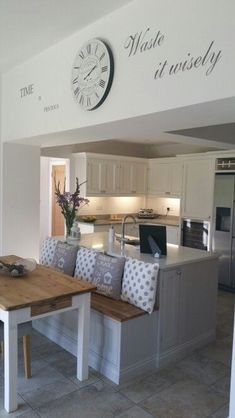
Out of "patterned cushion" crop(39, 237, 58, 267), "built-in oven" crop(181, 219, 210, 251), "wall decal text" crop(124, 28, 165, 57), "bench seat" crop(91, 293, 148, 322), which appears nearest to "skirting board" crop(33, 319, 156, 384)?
"bench seat" crop(91, 293, 148, 322)

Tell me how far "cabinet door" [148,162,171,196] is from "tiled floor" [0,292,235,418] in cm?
402

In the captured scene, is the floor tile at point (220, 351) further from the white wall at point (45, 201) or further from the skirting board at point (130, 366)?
the white wall at point (45, 201)

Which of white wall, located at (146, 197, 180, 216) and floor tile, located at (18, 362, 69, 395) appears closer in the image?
floor tile, located at (18, 362, 69, 395)

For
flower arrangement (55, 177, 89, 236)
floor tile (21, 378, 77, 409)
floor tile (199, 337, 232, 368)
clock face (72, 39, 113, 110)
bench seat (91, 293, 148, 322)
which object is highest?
clock face (72, 39, 113, 110)

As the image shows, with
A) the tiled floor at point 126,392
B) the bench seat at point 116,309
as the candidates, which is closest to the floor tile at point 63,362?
the tiled floor at point 126,392

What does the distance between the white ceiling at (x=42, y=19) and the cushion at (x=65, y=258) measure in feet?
6.78

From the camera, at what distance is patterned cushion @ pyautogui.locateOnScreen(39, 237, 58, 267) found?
12.9 feet

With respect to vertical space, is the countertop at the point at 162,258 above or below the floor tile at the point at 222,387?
above

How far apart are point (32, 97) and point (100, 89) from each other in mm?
1204

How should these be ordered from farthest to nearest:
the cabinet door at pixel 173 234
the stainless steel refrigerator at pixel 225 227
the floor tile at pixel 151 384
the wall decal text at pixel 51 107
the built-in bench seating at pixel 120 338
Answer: the cabinet door at pixel 173 234, the stainless steel refrigerator at pixel 225 227, the wall decal text at pixel 51 107, the built-in bench seating at pixel 120 338, the floor tile at pixel 151 384

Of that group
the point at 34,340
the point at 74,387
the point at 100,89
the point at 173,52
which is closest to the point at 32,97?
the point at 100,89

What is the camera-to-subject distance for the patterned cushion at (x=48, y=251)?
12.9ft

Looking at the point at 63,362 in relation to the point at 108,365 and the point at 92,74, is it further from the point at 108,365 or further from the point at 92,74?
the point at 92,74

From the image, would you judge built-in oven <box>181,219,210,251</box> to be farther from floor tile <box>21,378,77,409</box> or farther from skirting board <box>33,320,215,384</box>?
floor tile <box>21,378,77,409</box>
